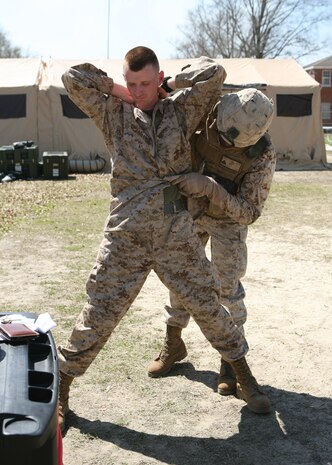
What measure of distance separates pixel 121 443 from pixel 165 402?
492mm

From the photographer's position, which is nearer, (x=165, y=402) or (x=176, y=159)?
(x=176, y=159)

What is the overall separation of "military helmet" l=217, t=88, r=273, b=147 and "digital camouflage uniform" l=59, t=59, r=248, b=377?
12cm

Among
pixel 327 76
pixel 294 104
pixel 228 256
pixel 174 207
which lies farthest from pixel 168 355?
pixel 327 76

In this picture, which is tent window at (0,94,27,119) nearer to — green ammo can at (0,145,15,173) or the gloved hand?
green ammo can at (0,145,15,173)

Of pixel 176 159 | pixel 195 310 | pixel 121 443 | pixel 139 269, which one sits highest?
pixel 176 159

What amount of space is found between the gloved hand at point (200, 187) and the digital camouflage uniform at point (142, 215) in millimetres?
63

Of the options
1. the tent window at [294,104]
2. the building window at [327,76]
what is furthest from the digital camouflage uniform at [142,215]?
the building window at [327,76]

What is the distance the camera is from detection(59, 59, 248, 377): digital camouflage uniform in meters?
3.12

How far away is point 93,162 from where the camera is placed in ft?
55.9

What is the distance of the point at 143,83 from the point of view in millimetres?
3055

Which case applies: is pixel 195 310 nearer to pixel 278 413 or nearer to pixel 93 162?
pixel 278 413

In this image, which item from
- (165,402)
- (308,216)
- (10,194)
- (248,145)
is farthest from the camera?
(10,194)

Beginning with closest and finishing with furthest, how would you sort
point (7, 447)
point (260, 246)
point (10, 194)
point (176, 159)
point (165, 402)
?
1. point (7, 447)
2. point (176, 159)
3. point (165, 402)
4. point (260, 246)
5. point (10, 194)

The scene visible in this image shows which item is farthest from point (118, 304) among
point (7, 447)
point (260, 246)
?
point (260, 246)
